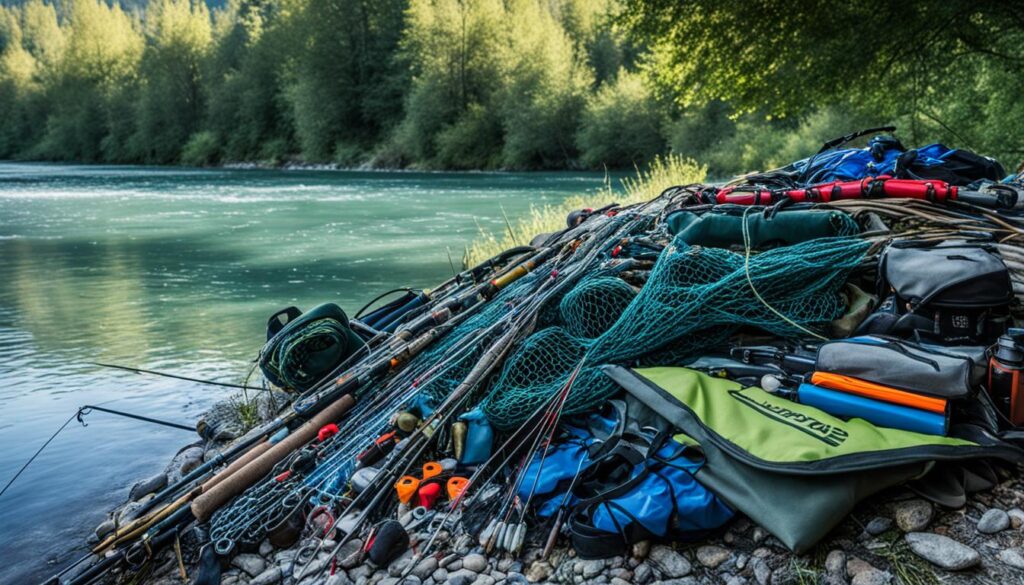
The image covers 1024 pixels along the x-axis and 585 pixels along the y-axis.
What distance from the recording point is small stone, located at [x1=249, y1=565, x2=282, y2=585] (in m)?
2.94

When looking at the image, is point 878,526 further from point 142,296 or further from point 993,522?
point 142,296

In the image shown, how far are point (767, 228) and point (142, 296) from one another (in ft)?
29.6

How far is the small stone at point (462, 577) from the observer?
104 inches

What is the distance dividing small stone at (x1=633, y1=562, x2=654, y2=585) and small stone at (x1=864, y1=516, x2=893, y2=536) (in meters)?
0.78

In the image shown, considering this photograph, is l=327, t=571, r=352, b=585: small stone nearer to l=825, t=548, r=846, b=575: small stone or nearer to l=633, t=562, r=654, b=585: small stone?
l=633, t=562, r=654, b=585: small stone

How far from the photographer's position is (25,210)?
19.4m

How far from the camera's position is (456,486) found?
322 centimetres

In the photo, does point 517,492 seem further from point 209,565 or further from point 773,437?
point 209,565

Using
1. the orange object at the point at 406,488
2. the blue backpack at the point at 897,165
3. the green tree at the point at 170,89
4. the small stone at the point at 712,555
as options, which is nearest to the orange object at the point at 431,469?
the orange object at the point at 406,488

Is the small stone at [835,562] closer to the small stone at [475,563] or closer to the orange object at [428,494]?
the small stone at [475,563]

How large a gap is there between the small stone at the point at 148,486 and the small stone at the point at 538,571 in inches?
105

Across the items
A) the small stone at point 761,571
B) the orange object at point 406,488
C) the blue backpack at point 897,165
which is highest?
the blue backpack at point 897,165

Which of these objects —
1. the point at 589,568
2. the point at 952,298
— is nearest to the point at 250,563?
the point at 589,568

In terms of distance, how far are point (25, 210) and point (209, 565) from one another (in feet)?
68.5
